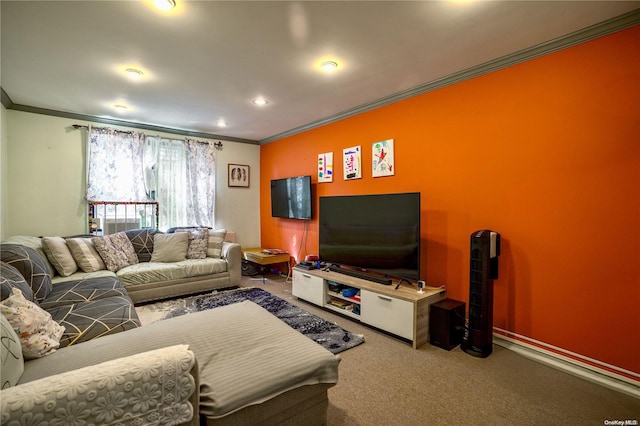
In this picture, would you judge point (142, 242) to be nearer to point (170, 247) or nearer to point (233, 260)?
point (170, 247)

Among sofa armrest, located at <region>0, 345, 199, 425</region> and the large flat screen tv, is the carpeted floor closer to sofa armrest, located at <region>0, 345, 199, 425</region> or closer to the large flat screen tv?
the large flat screen tv

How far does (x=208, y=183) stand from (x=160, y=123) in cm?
116

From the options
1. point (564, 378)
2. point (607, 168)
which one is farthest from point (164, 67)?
point (564, 378)

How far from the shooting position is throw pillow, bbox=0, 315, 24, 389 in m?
1.12

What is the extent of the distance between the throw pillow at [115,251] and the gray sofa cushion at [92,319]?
4.29ft

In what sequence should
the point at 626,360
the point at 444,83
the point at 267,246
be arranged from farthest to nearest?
the point at 267,246 → the point at 444,83 → the point at 626,360

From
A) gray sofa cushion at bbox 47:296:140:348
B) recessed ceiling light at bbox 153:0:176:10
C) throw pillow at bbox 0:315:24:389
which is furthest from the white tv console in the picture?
recessed ceiling light at bbox 153:0:176:10

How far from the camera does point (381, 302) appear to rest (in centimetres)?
277

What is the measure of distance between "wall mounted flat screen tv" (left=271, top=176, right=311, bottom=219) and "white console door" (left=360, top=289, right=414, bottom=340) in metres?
1.83

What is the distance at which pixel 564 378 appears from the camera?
2088 millimetres

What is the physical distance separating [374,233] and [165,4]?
2519mm

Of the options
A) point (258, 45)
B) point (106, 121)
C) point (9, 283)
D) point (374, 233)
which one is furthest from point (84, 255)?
point (374, 233)

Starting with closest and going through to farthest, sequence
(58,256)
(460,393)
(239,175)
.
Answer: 1. (460,393)
2. (58,256)
3. (239,175)

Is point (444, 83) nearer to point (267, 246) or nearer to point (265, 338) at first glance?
point (265, 338)
